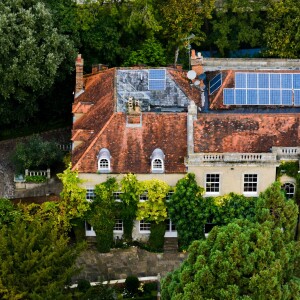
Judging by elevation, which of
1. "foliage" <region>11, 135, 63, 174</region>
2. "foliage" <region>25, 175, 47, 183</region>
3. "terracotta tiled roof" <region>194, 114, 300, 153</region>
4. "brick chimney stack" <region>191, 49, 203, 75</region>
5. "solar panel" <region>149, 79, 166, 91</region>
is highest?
"brick chimney stack" <region>191, 49, 203, 75</region>

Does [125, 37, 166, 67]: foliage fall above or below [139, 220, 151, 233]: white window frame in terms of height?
above

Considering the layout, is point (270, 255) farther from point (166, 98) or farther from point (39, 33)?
point (39, 33)

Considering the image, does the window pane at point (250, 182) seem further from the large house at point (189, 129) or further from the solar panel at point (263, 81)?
the solar panel at point (263, 81)

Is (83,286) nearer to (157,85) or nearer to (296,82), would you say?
(157,85)

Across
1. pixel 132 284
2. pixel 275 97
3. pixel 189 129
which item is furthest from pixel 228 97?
pixel 132 284

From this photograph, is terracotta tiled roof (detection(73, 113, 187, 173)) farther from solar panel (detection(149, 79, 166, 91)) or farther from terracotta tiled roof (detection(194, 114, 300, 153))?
solar panel (detection(149, 79, 166, 91))

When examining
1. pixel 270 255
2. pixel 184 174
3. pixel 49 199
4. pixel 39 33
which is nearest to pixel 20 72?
pixel 39 33

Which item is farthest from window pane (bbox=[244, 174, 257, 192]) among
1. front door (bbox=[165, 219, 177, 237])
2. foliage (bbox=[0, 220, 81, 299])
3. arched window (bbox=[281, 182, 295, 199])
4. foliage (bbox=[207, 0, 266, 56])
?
foliage (bbox=[207, 0, 266, 56])
